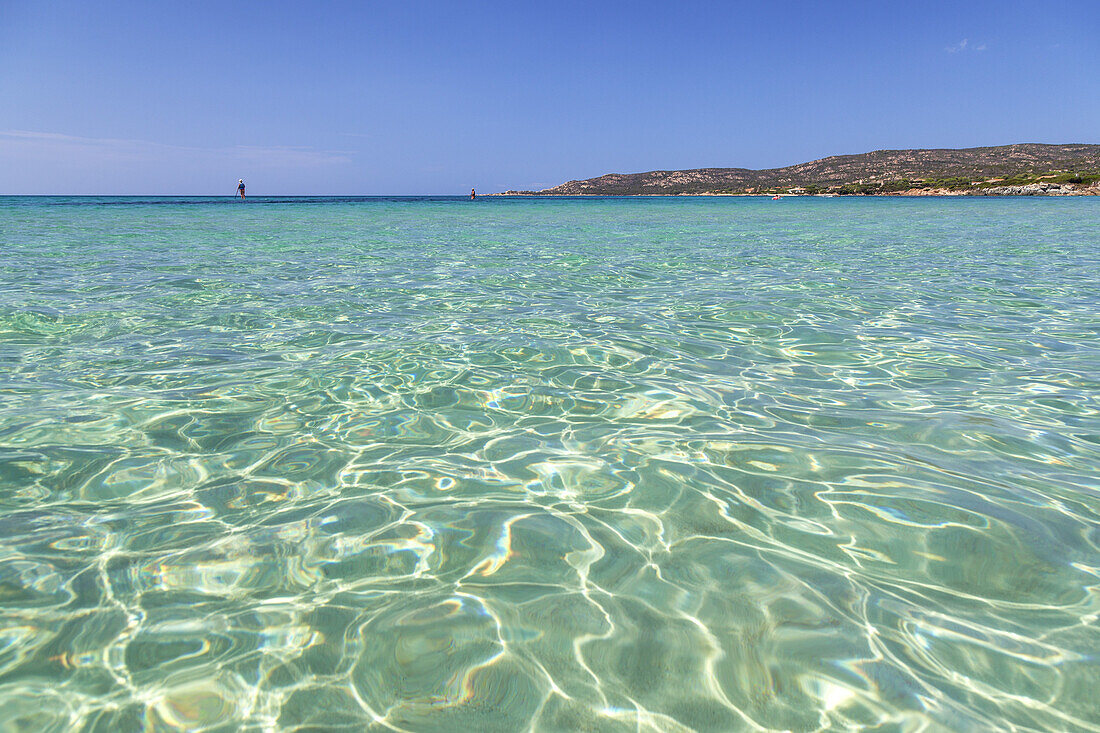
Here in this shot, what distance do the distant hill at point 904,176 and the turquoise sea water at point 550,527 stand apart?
291 feet

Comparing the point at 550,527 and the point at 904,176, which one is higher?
the point at 904,176

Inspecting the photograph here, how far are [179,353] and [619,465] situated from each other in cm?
474

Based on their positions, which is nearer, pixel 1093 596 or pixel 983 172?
pixel 1093 596

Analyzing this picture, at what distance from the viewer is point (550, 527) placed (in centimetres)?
303

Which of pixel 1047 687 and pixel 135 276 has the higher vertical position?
pixel 135 276

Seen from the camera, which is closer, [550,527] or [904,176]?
[550,527]

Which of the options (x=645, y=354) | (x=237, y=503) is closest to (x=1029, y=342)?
(x=645, y=354)

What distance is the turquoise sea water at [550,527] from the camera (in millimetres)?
2029

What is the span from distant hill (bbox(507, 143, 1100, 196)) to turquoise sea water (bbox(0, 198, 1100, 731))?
88.8 metres

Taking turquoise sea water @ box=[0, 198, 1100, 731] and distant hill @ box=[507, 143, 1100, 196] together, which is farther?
distant hill @ box=[507, 143, 1100, 196]

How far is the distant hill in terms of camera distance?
79938 mm

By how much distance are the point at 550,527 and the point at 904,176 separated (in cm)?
12820

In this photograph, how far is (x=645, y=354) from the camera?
19.7 ft

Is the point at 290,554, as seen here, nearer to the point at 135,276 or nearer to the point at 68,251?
the point at 135,276
